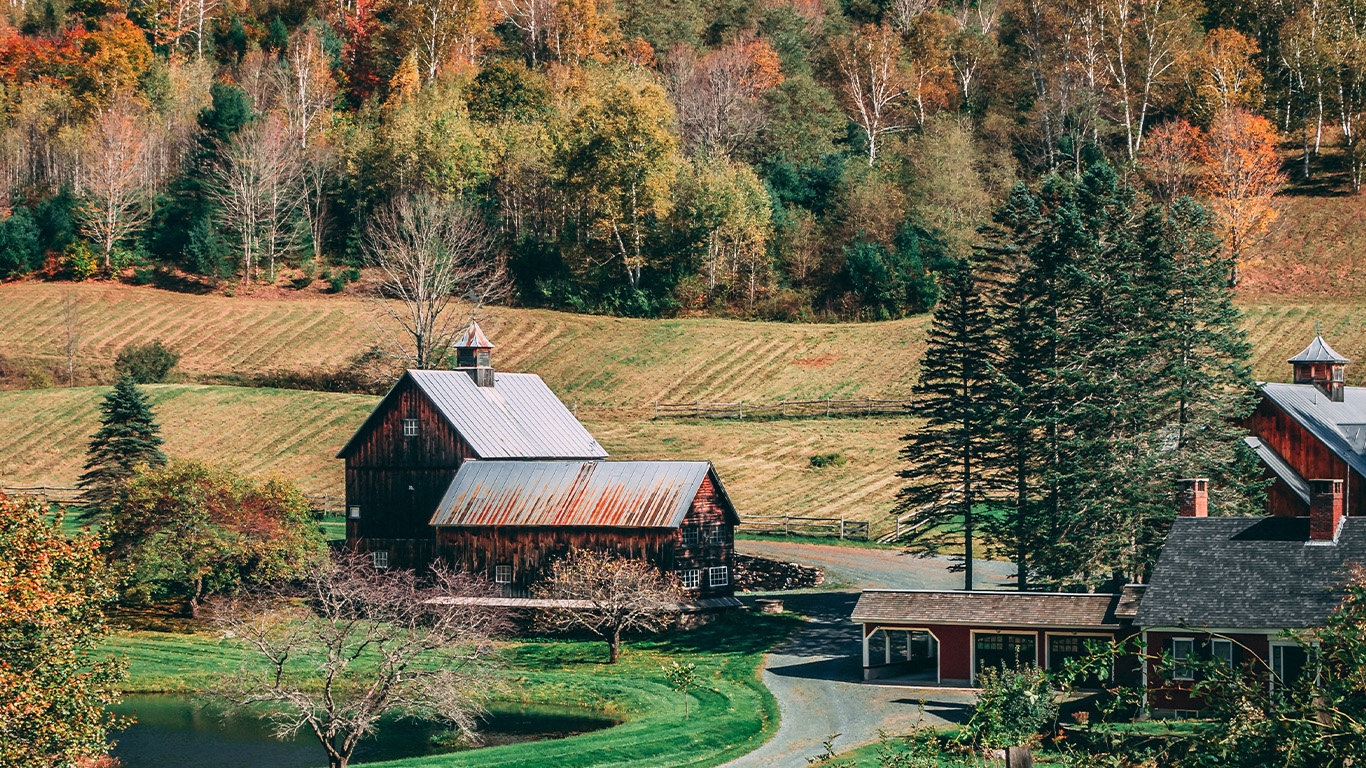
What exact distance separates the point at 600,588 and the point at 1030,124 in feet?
235

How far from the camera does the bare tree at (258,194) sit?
10119cm

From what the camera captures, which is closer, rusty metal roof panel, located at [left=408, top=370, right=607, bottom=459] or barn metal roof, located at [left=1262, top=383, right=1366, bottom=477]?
Result: barn metal roof, located at [left=1262, top=383, right=1366, bottom=477]

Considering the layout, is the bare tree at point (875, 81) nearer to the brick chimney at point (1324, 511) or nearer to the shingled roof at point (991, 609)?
the shingled roof at point (991, 609)

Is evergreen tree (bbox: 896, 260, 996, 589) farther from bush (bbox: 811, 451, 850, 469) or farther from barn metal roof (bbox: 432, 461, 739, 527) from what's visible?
bush (bbox: 811, 451, 850, 469)

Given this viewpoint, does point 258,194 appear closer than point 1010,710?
No

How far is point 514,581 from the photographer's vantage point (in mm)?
52875

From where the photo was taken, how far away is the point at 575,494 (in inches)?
2090

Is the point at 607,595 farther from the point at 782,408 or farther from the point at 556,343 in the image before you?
the point at 556,343

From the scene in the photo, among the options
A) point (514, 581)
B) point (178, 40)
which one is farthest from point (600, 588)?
point (178, 40)

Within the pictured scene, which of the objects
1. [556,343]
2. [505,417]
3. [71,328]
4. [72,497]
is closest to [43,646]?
[505,417]

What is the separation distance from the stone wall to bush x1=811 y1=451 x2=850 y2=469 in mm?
13805

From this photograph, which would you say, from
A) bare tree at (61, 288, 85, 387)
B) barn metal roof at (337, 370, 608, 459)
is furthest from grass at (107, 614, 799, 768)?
Result: bare tree at (61, 288, 85, 387)

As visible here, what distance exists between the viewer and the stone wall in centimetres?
5581

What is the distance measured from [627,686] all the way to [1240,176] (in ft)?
209
